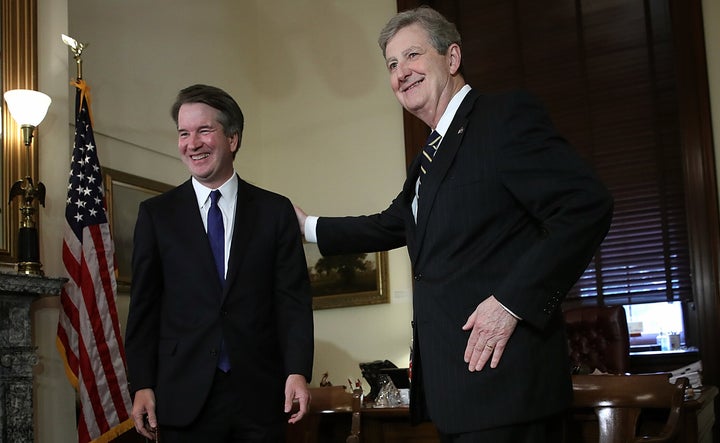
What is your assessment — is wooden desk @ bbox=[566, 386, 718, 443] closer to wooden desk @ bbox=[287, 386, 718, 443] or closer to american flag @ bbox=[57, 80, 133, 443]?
wooden desk @ bbox=[287, 386, 718, 443]

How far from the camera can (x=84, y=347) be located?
16.6 feet

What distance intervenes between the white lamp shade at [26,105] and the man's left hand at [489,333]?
3.67 meters

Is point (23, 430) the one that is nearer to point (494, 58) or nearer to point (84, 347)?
point (84, 347)

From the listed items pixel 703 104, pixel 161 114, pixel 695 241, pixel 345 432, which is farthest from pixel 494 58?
pixel 345 432

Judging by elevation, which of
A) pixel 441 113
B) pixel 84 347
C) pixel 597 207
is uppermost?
pixel 441 113

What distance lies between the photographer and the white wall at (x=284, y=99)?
6965 mm

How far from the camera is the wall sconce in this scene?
4.73 m

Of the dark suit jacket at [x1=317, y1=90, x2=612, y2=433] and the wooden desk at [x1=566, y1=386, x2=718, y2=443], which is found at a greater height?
the dark suit jacket at [x1=317, y1=90, x2=612, y2=433]

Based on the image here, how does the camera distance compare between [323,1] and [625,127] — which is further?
[323,1]

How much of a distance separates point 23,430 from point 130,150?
298 centimetres

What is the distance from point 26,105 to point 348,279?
4214mm

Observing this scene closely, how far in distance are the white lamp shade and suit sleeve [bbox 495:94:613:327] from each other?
3594 mm

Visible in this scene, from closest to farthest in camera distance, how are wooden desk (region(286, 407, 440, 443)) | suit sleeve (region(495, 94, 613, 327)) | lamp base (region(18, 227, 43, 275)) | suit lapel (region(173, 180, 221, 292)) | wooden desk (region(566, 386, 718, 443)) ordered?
suit sleeve (region(495, 94, 613, 327))
suit lapel (region(173, 180, 221, 292))
wooden desk (region(566, 386, 718, 443))
wooden desk (region(286, 407, 440, 443))
lamp base (region(18, 227, 43, 275))

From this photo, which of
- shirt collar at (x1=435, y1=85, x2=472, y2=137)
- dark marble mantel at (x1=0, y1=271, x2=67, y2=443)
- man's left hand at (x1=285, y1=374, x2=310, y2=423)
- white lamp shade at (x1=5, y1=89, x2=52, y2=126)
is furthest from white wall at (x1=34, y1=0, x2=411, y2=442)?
shirt collar at (x1=435, y1=85, x2=472, y2=137)
